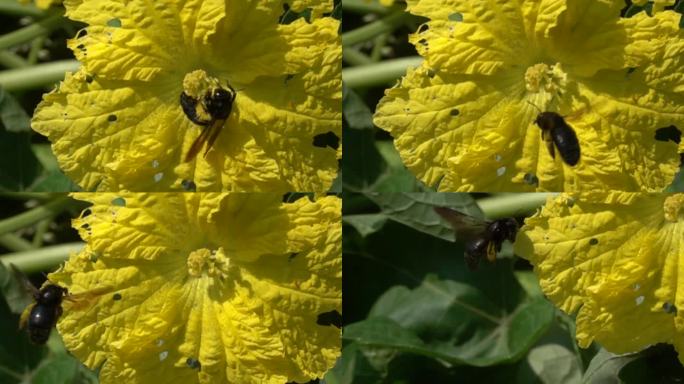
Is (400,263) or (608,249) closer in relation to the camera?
(608,249)

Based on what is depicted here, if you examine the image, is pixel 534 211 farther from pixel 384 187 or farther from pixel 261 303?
pixel 261 303

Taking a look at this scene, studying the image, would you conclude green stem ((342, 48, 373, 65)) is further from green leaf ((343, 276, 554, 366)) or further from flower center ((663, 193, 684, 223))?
flower center ((663, 193, 684, 223))

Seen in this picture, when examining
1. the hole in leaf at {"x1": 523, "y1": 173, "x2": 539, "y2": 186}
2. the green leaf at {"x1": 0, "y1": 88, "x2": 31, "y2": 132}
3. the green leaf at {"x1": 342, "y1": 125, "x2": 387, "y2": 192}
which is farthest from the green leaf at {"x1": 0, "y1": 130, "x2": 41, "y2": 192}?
the hole in leaf at {"x1": 523, "y1": 173, "x2": 539, "y2": 186}

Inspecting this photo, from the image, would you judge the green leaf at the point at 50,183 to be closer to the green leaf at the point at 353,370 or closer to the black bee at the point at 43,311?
the black bee at the point at 43,311

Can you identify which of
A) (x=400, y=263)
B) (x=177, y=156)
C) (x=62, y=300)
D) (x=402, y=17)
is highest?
(x=402, y=17)

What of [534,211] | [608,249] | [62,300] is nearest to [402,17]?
[534,211]

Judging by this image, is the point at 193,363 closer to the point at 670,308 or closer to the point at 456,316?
the point at 456,316

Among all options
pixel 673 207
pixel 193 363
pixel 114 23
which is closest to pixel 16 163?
pixel 114 23
